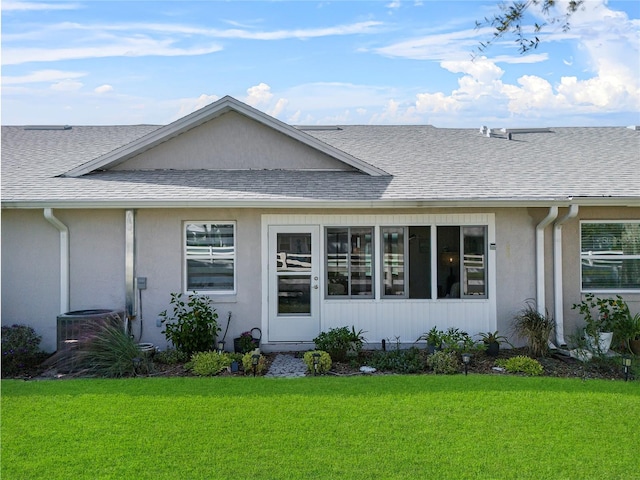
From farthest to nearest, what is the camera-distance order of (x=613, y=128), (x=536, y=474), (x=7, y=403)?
1. (x=613, y=128)
2. (x=7, y=403)
3. (x=536, y=474)

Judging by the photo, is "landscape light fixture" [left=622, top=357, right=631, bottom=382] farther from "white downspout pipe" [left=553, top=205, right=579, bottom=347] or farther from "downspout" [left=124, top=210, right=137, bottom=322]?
"downspout" [left=124, top=210, right=137, bottom=322]

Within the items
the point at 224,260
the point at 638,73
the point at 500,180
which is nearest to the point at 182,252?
the point at 224,260

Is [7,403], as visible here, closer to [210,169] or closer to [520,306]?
[210,169]

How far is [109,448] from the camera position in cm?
627

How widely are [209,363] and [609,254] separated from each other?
26.2 ft

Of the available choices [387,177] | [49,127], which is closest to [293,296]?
[387,177]

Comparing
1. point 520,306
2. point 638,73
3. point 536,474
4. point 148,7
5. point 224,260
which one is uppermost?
point 148,7

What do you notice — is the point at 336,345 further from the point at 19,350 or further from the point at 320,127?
the point at 320,127

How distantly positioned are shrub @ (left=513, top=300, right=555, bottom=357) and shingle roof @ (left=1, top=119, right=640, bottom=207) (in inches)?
82.8

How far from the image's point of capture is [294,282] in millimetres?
11305

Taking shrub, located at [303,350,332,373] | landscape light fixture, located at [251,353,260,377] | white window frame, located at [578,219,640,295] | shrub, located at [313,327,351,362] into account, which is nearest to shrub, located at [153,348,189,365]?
landscape light fixture, located at [251,353,260,377]

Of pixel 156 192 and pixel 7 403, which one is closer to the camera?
pixel 7 403

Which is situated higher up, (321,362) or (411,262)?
(411,262)

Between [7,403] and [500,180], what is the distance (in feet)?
30.4
